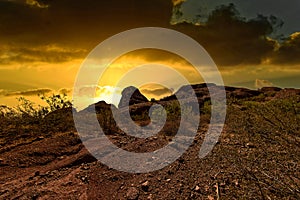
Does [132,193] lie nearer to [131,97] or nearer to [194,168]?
[194,168]

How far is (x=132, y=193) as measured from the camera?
23.3ft

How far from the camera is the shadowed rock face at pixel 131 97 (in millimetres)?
26844

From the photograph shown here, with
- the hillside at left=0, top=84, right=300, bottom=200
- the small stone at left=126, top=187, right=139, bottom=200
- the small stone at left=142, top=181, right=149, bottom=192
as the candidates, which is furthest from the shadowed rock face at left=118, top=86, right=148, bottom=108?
the small stone at left=126, top=187, right=139, bottom=200

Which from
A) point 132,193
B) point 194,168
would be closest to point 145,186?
point 132,193

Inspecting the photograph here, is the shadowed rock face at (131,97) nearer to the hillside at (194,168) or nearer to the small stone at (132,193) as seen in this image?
the hillside at (194,168)

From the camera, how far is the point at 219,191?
6.78 m

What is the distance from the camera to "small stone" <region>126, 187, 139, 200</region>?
695 cm

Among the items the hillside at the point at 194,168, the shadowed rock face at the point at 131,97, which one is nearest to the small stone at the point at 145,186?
the hillside at the point at 194,168

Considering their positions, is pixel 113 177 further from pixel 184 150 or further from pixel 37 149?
pixel 37 149

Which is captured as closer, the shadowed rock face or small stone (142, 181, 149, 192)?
small stone (142, 181, 149, 192)

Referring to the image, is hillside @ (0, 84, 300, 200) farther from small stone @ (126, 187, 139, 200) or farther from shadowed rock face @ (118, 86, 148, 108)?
shadowed rock face @ (118, 86, 148, 108)

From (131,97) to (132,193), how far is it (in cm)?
2053

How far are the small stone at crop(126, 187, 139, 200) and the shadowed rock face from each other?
1904cm

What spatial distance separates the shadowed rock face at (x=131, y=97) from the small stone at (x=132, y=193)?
19.0m
